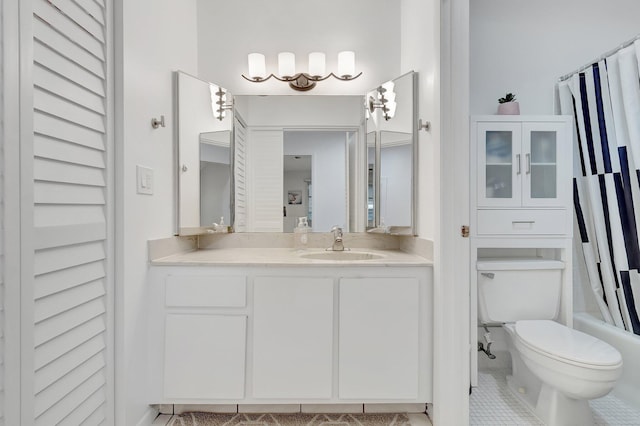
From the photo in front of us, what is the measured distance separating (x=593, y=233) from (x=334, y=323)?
1762 mm

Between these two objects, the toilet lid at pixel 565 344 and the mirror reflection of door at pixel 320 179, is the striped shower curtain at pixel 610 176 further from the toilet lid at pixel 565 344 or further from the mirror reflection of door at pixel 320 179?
the mirror reflection of door at pixel 320 179

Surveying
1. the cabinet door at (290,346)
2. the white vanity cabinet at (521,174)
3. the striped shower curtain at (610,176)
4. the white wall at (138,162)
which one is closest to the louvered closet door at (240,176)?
the white wall at (138,162)

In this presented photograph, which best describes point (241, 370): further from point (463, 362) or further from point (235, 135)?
point (235, 135)

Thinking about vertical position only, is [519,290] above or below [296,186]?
below

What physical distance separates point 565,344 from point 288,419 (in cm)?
137

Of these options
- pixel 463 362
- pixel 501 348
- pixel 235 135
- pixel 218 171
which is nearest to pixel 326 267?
pixel 463 362

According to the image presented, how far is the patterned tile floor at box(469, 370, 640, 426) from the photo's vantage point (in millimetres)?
1594

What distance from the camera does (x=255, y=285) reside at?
5.10ft

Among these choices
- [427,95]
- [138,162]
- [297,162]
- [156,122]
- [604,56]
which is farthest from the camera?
[297,162]

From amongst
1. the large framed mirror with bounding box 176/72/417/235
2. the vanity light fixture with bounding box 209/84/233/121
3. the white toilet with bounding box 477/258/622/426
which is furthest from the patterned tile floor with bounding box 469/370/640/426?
the vanity light fixture with bounding box 209/84/233/121

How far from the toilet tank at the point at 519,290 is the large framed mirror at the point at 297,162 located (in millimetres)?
684

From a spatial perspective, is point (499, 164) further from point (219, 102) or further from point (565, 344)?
point (219, 102)

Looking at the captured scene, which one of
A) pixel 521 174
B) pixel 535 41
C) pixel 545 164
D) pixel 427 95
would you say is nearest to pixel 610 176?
pixel 545 164

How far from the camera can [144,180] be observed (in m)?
1.49
